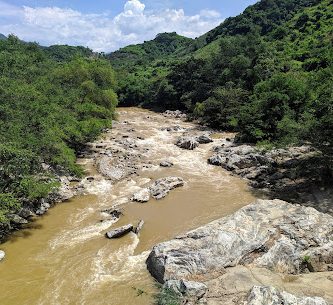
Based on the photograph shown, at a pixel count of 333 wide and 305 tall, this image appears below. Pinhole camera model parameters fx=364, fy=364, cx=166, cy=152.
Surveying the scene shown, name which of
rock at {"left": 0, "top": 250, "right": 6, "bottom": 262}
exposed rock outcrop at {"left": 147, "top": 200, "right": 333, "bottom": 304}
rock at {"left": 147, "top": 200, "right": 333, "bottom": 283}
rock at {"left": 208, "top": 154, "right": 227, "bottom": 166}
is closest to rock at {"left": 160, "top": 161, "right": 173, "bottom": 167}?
rock at {"left": 208, "top": 154, "right": 227, "bottom": 166}

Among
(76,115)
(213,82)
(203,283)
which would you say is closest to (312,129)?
(203,283)

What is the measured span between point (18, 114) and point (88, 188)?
24.7 ft

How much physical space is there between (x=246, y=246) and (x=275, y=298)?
447 cm

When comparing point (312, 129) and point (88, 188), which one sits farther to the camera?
point (88, 188)

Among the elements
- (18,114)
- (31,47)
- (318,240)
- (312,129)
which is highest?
(31,47)

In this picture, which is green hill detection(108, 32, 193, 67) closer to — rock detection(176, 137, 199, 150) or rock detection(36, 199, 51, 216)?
rock detection(176, 137, 199, 150)

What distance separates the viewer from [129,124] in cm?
5556

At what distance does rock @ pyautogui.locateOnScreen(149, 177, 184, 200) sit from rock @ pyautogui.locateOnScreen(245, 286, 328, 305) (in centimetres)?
1419

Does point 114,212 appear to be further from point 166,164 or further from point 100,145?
point 100,145

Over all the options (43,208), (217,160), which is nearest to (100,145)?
(217,160)

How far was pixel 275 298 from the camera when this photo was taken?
12.4 m

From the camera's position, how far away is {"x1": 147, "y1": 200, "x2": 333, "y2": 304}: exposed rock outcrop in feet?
50.6

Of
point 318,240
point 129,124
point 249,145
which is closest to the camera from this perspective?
point 318,240

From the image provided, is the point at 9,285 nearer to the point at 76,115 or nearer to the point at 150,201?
the point at 150,201
